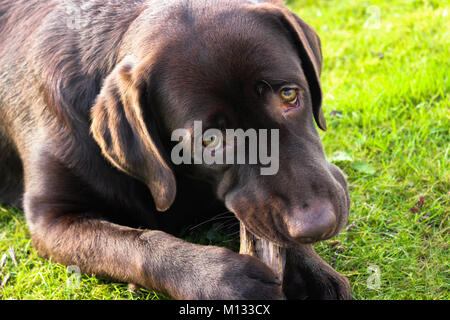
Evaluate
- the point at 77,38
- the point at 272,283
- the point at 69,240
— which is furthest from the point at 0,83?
the point at 272,283

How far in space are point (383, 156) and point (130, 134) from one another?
1881 mm

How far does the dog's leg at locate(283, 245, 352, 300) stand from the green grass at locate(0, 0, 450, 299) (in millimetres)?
145

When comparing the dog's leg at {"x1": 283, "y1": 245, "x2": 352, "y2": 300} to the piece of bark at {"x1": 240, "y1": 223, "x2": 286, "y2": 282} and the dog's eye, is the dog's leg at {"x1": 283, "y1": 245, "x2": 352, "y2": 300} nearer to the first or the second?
the piece of bark at {"x1": 240, "y1": 223, "x2": 286, "y2": 282}

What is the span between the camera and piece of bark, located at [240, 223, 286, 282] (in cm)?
267

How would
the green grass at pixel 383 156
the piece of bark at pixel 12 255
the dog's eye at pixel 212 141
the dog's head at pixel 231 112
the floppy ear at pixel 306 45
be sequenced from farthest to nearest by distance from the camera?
1. the piece of bark at pixel 12 255
2. the green grass at pixel 383 156
3. the floppy ear at pixel 306 45
4. the dog's eye at pixel 212 141
5. the dog's head at pixel 231 112

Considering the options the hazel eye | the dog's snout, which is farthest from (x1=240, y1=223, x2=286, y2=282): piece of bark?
the hazel eye

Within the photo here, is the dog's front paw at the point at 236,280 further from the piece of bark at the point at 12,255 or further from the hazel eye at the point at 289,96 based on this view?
the piece of bark at the point at 12,255

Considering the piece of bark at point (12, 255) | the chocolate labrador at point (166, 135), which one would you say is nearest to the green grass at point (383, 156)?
the piece of bark at point (12, 255)

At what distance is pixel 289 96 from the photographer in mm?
2729

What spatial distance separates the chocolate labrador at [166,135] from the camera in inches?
102

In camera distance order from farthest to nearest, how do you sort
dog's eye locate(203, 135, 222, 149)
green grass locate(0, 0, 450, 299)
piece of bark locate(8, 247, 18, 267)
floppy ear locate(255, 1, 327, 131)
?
piece of bark locate(8, 247, 18, 267)
green grass locate(0, 0, 450, 299)
floppy ear locate(255, 1, 327, 131)
dog's eye locate(203, 135, 222, 149)

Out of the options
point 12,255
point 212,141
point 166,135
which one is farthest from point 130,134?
point 12,255

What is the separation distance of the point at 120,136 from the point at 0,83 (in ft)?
3.70
